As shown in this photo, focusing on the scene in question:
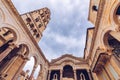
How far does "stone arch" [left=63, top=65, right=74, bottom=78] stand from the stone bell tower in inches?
248

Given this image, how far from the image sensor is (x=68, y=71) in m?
19.9

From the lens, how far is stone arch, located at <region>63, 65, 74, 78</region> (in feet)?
63.7

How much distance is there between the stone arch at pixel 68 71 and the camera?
19.4 m

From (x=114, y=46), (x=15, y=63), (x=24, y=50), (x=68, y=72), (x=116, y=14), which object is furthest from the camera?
(x=68, y=72)

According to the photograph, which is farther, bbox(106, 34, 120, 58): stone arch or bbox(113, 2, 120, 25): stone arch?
bbox(106, 34, 120, 58): stone arch

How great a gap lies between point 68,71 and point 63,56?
2358mm

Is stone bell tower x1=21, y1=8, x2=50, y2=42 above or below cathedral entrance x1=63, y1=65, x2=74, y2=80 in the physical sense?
above

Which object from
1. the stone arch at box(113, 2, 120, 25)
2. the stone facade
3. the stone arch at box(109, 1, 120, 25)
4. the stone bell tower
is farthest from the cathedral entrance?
the stone arch at box(113, 2, 120, 25)

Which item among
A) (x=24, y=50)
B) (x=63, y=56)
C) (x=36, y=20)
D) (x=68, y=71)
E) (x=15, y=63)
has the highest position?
(x=36, y=20)

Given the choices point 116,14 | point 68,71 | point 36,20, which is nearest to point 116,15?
point 116,14

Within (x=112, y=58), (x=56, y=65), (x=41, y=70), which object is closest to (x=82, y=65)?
(x=56, y=65)

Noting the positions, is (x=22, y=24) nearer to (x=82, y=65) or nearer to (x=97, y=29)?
(x=97, y=29)

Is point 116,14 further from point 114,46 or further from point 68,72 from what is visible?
point 68,72

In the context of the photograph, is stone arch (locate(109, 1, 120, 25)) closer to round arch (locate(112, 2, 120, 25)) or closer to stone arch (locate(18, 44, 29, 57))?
round arch (locate(112, 2, 120, 25))
